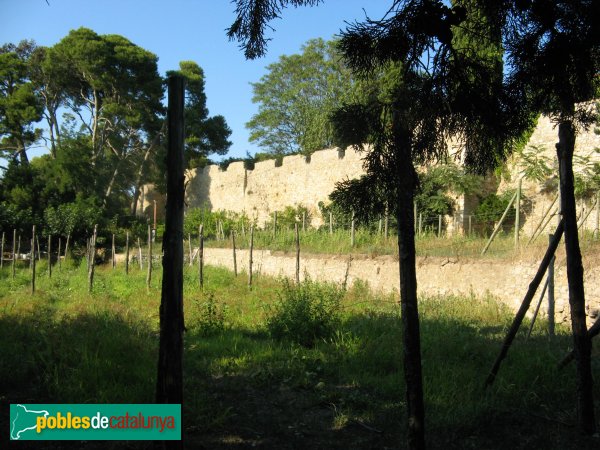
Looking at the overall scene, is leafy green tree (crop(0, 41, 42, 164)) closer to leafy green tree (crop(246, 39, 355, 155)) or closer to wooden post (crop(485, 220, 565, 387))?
leafy green tree (crop(246, 39, 355, 155))

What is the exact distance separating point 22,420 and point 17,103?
28704 millimetres

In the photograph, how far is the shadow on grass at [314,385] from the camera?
14.1 feet

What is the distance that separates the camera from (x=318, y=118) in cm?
2953

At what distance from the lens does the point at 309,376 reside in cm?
575

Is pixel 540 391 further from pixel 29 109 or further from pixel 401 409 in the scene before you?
pixel 29 109

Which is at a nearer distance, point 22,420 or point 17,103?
point 22,420

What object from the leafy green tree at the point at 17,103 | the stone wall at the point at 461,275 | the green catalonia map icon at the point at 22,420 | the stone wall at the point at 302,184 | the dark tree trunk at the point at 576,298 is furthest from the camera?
the leafy green tree at the point at 17,103

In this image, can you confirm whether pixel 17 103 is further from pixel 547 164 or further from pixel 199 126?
pixel 547 164

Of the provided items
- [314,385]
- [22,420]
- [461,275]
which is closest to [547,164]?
[461,275]

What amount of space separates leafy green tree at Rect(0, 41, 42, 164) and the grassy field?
23.3 metres

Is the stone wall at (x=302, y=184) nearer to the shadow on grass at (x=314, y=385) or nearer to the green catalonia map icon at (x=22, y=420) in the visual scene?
the shadow on grass at (x=314, y=385)

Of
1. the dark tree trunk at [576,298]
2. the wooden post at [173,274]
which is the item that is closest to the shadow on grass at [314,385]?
the dark tree trunk at [576,298]

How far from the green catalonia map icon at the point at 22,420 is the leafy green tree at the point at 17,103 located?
27146mm

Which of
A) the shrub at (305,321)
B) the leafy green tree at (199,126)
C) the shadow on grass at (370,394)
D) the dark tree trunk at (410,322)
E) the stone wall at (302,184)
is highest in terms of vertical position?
the leafy green tree at (199,126)
